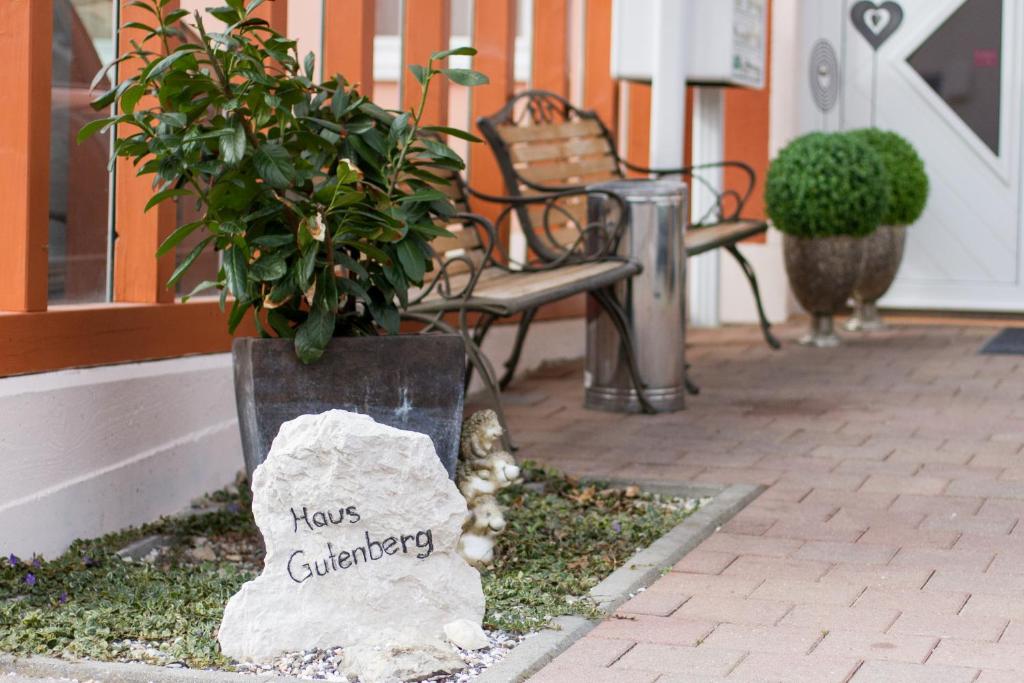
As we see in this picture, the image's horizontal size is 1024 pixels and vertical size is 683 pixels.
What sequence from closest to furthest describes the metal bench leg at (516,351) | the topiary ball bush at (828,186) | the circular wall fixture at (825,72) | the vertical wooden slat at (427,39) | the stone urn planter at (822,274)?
1. the vertical wooden slat at (427,39)
2. the metal bench leg at (516,351)
3. the topiary ball bush at (828,186)
4. the stone urn planter at (822,274)
5. the circular wall fixture at (825,72)

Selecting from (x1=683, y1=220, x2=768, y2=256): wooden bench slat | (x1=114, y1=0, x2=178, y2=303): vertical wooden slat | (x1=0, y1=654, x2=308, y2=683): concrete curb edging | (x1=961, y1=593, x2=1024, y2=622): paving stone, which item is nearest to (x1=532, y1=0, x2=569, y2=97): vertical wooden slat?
(x1=683, y1=220, x2=768, y2=256): wooden bench slat

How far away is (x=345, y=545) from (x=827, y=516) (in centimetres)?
151

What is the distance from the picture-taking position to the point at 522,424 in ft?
17.2

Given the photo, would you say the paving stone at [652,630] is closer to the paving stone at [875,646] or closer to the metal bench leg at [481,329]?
the paving stone at [875,646]

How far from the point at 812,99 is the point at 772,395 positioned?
3.12m

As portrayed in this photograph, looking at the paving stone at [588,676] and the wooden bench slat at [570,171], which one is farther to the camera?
the wooden bench slat at [570,171]

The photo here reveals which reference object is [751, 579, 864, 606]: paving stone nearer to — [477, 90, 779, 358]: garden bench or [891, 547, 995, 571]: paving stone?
[891, 547, 995, 571]: paving stone

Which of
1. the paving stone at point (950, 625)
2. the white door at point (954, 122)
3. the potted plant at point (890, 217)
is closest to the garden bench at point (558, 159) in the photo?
the potted plant at point (890, 217)

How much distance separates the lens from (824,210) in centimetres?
695

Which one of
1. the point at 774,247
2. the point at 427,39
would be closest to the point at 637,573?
the point at 427,39

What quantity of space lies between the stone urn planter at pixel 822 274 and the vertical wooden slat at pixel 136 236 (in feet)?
12.8

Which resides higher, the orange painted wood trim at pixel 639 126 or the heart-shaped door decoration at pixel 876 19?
the heart-shaped door decoration at pixel 876 19

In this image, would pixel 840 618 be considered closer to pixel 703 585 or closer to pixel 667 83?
pixel 703 585

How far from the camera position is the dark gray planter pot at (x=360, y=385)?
11.0 feet
